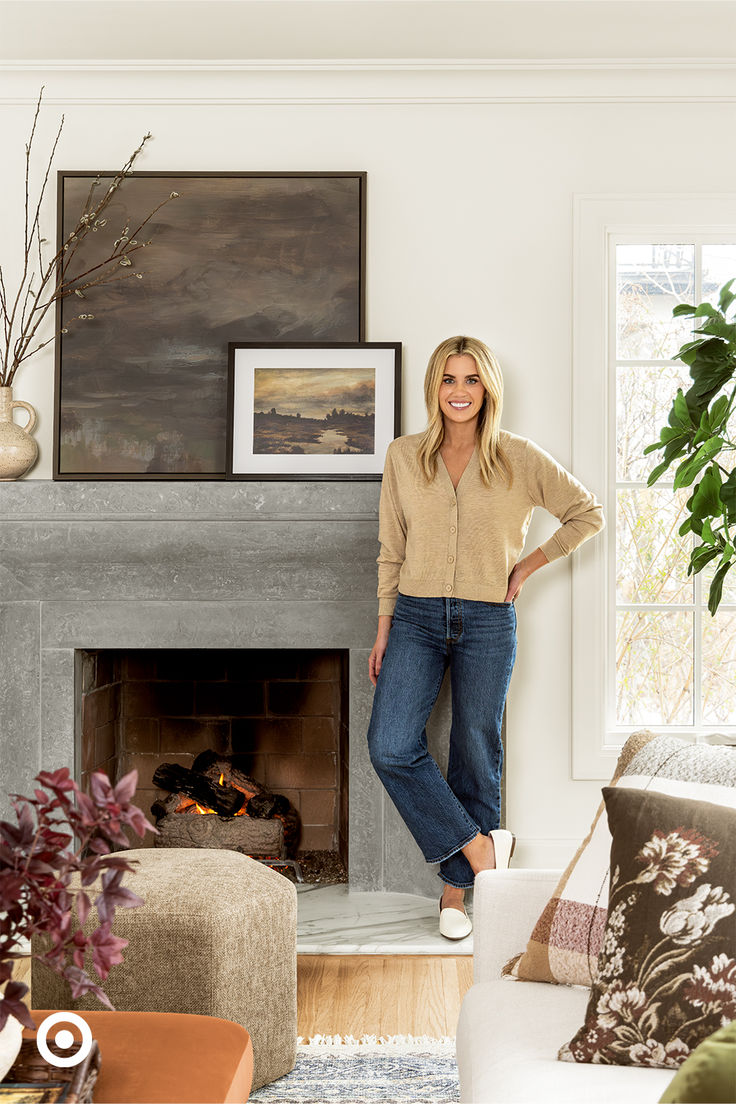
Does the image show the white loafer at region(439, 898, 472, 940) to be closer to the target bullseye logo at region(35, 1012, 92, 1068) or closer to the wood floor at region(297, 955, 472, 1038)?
the wood floor at region(297, 955, 472, 1038)

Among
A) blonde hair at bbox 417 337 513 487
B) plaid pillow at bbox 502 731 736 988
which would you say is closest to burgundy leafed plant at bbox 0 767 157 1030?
plaid pillow at bbox 502 731 736 988

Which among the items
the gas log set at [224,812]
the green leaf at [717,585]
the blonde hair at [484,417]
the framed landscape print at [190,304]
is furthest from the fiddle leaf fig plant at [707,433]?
the gas log set at [224,812]

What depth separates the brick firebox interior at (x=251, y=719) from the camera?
11.5ft

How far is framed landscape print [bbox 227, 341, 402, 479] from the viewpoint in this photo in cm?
318

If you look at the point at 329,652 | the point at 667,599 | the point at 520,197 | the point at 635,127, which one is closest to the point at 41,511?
the point at 329,652

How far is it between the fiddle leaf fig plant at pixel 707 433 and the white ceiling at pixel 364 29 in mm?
860

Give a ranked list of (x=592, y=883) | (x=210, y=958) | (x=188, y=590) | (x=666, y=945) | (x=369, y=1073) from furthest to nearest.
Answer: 1. (x=188, y=590)
2. (x=369, y=1073)
3. (x=210, y=958)
4. (x=592, y=883)
5. (x=666, y=945)

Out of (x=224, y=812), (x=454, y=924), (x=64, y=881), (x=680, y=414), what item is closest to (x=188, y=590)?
(x=224, y=812)

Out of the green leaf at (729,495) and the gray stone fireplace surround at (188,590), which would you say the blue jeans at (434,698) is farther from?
the green leaf at (729,495)

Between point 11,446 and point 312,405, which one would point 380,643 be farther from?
point 11,446

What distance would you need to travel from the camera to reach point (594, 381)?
3.22 meters

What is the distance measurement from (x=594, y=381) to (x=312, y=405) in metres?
0.94

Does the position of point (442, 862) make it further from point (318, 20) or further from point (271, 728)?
point (318, 20)

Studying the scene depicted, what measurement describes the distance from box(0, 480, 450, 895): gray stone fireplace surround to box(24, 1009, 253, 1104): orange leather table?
5.54ft
